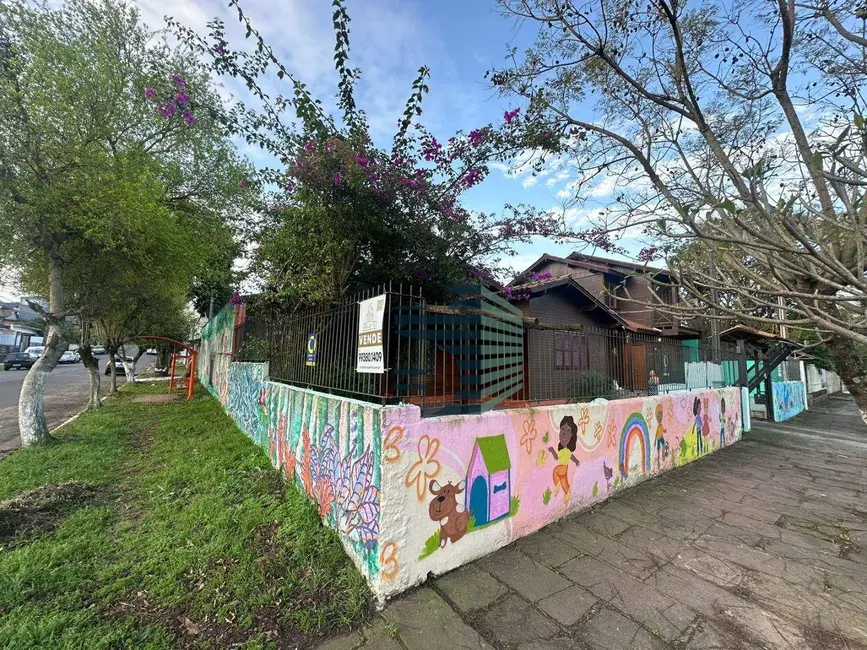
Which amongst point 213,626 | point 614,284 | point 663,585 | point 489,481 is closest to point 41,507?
point 213,626

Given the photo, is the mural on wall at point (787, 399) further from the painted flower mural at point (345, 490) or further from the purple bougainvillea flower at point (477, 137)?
the painted flower mural at point (345, 490)

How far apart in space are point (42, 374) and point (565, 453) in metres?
8.85

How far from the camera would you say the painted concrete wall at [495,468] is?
2.62 metres

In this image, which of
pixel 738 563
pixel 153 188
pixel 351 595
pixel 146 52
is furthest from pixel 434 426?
pixel 146 52

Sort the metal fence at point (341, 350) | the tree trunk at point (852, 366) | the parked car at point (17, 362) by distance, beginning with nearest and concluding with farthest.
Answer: the metal fence at point (341, 350) < the tree trunk at point (852, 366) < the parked car at point (17, 362)

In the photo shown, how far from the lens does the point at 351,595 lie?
253cm

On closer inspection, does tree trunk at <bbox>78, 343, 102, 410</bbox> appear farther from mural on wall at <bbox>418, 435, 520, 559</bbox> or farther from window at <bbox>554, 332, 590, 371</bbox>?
window at <bbox>554, 332, 590, 371</bbox>

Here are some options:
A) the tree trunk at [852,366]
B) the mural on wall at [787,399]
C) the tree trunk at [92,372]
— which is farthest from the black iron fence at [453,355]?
the mural on wall at [787,399]

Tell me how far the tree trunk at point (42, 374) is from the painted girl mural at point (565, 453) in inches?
331

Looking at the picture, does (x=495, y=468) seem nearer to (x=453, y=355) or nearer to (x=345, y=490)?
(x=453, y=355)

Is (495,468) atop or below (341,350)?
below

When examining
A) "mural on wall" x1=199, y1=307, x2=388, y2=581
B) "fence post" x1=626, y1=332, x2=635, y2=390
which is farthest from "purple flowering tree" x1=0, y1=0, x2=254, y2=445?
"fence post" x1=626, y1=332, x2=635, y2=390

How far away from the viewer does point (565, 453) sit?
3885 mm

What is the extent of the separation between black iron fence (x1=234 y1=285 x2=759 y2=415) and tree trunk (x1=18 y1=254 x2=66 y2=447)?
10.6 feet
